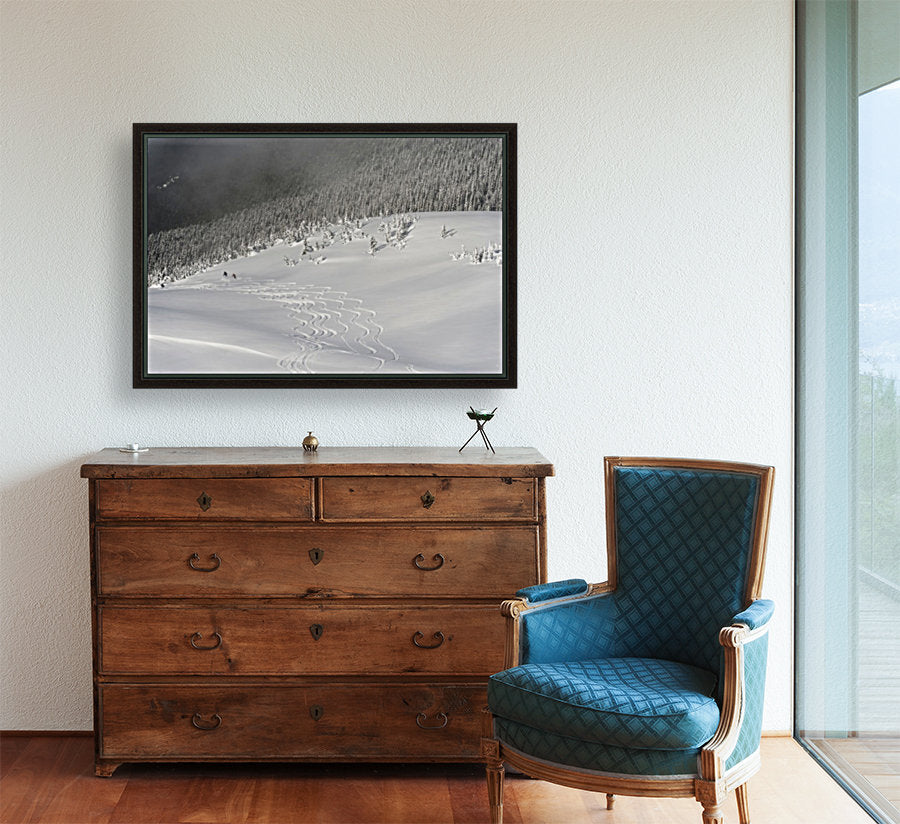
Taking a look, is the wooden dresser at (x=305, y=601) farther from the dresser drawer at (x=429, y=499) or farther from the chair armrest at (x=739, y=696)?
the chair armrest at (x=739, y=696)

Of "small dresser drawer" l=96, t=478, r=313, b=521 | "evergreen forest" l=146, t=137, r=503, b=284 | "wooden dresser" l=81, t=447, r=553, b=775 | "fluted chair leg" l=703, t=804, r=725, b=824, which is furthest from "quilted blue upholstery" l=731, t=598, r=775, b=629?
"evergreen forest" l=146, t=137, r=503, b=284

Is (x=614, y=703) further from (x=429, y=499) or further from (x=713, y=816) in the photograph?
(x=429, y=499)

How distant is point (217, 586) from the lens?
114 inches

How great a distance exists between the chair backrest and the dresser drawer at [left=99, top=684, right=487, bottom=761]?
0.59 m

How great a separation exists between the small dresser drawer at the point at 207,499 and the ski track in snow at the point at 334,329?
1.90 feet

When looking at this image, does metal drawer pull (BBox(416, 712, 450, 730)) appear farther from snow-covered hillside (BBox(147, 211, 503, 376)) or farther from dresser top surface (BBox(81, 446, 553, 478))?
snow-covered hillside (BBox(147, 211, 503, 376))

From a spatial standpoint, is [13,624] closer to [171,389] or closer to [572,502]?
[171,389]

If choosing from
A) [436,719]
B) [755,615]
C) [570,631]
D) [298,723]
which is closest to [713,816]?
[755,615]

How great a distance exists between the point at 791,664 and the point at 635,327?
4.39 feet

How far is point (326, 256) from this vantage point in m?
3.30

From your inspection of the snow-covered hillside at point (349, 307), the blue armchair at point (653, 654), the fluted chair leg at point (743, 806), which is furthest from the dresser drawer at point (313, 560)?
the fluted chair leg at point (743, 806)

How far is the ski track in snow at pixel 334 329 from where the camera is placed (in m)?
3.30

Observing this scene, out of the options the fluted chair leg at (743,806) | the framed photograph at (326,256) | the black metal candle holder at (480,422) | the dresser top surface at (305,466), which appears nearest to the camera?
the fluted chair leg at (743,806)

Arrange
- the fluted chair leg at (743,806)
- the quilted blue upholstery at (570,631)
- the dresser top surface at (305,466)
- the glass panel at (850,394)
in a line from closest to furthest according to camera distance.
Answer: the fluted chair leg at (743,806) → the quilted blue upholstery at (570,631) → the glass panel at (850,394) → the dresser top surface at (305,466)
